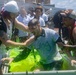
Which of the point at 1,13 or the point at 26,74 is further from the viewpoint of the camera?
the point at 1,13

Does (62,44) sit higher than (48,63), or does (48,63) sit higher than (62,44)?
(62,44)

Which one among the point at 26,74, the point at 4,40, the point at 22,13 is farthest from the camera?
the point at 22,13

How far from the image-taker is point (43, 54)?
5.62 meters

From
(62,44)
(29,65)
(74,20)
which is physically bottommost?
(29,65)

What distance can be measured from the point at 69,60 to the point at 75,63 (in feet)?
1.12

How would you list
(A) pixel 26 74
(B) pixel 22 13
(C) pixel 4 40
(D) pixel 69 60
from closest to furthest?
1. (A) pixel 26 74
2. (C) pixel 4 40
3. (D) pixel 69 60
4. (B) pixel 22 13

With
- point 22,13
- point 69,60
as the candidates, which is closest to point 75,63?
point 69,60

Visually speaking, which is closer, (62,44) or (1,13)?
(1,13)

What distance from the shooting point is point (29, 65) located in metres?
5.48

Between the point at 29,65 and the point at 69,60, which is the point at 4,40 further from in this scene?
the point at 69,60

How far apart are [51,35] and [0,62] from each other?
992mm

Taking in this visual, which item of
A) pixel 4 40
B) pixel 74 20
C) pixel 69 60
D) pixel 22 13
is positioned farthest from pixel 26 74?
pixel 22 13

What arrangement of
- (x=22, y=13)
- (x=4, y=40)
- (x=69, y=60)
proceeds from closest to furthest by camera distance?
(x=4, y=40) < (x=69, y=60) < (x=22, y=13)

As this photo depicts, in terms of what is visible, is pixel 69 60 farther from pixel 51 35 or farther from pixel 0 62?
pixel 0 62
